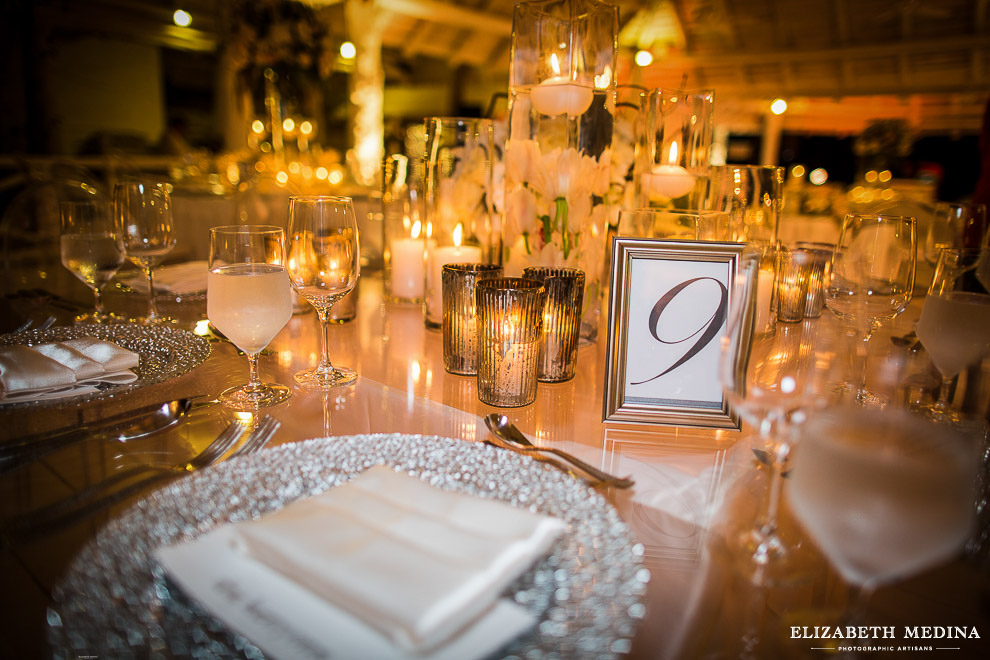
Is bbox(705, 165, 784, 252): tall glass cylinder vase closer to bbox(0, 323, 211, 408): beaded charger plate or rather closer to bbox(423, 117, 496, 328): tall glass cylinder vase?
bbox(423, 117, 496, 328): tall glass cylinder vase

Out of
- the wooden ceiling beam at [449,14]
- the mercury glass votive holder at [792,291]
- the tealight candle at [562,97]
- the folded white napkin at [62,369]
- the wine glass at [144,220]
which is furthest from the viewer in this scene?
the wooden ceiling beam at [449,14]

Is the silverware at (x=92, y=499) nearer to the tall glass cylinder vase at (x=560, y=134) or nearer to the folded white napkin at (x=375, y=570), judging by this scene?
the folded white napkin at (x=375, y=570)

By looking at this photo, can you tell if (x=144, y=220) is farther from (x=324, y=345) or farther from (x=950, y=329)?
(x=950, y=329)

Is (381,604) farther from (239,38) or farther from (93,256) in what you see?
(239,38)

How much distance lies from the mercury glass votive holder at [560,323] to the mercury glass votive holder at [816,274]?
581mm

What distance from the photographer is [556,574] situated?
1.53ft

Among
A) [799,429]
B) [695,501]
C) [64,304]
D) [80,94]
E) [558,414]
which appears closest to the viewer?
[799,429]

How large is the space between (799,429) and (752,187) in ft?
2.75

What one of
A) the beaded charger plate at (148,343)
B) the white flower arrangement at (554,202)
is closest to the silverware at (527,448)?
the white flower arrangement at (554,202)

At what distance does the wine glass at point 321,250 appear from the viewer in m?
0.91

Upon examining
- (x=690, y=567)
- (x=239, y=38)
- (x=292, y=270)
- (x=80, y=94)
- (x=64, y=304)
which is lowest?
(x=690, y=567)

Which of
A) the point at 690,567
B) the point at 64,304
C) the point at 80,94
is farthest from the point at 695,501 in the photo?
the point at 80,94

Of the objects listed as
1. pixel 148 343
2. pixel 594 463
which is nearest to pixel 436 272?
pixel 148 343

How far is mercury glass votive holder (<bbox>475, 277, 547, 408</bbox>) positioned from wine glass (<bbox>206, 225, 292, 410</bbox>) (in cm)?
28
